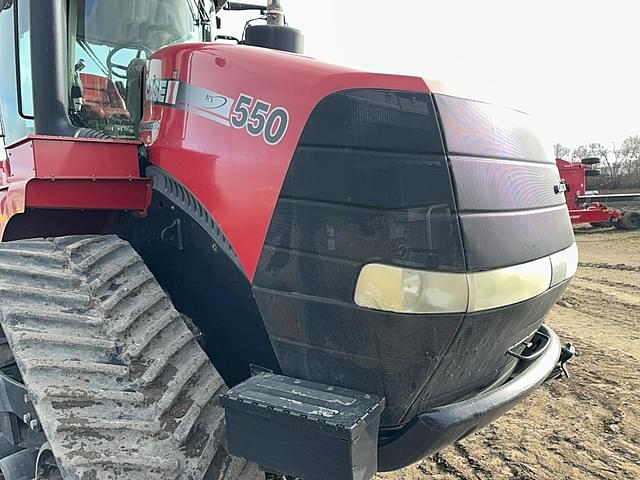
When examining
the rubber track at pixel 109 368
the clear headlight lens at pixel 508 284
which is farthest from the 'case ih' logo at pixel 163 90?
the clear headlight lens at pixel 508 284

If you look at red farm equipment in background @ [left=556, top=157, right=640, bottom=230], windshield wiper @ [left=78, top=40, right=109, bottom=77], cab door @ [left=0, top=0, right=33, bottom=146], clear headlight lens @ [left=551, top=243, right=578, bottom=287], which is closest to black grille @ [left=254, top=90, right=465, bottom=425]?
clear headlight lens @ [left=551, top=243, right=578, bottom=287]

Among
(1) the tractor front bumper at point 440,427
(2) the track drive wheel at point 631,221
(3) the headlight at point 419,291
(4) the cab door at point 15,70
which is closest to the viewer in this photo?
(3) the headlight at point 419,291

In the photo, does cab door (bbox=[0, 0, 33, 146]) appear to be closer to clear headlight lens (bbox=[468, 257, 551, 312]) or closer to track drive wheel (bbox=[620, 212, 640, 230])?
clear headlight lens (bbox=[468, 257, 551, 312])

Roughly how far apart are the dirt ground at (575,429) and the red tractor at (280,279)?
126cm

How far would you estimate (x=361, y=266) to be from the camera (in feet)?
5.08

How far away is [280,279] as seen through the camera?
1.69 meters

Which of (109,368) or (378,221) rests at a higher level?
(378,221)

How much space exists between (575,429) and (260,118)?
2919 mm

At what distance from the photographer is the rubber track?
156 cm

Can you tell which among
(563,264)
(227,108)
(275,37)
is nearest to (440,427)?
(563,264)

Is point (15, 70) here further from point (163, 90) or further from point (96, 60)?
point (163, 90)

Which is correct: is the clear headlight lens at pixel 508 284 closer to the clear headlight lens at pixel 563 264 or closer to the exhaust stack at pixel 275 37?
A: the clear headlight lens at pixel 563 264

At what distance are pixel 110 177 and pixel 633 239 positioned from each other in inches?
533

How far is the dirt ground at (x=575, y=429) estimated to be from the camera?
3068 mm
